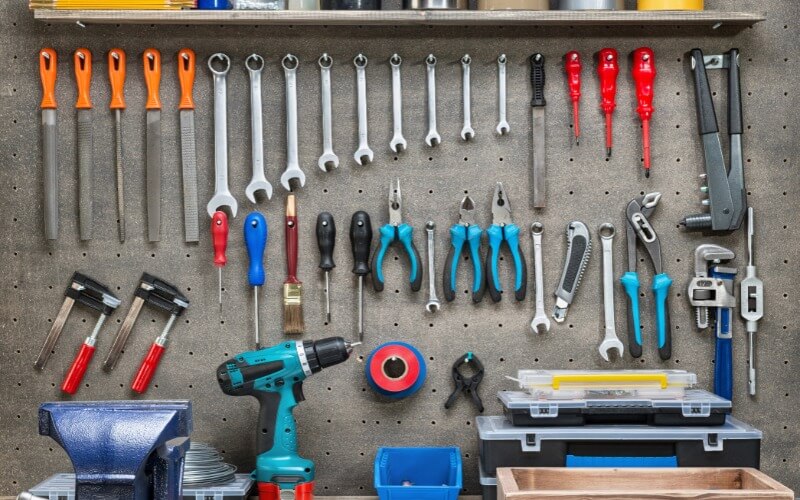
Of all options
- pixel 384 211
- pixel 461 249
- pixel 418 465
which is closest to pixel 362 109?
pixel 384 211

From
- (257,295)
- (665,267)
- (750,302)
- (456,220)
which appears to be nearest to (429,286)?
(456,220)

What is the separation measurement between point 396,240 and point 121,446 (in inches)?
36.6

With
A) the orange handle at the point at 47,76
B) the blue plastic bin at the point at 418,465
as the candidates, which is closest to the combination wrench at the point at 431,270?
the blue plastic bin at the point at 418,465

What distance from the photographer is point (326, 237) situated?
2.22 metres

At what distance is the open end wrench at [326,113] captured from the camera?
224cm

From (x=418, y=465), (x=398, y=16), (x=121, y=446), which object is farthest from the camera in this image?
(x=418, y=465)

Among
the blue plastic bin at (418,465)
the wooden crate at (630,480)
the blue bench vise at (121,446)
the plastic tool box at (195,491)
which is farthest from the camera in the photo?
the blue plastic bin at (418,465)

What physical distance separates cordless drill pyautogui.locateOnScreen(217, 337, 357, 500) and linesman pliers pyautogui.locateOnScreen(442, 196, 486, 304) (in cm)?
30

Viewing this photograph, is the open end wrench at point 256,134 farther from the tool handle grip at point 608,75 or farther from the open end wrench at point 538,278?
the tool handle grip at point 608,75

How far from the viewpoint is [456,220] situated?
227 centimetres

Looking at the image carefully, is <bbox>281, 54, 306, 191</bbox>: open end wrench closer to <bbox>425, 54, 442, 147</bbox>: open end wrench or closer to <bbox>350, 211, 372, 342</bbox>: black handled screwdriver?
<bbox>350, 211, 372, 342</bbox>: black handled screwdriver

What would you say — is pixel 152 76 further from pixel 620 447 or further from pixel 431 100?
pixel 620 447

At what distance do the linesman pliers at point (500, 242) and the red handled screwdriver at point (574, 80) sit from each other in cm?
24

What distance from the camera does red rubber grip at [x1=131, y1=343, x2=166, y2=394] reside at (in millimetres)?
2240
